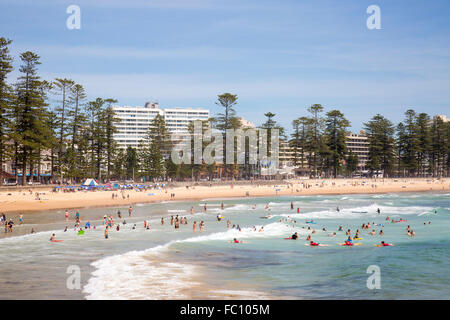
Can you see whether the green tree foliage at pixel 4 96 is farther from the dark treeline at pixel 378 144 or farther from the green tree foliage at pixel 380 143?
the green tree foliage at pixel 380 143

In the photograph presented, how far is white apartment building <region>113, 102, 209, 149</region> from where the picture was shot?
160 meters

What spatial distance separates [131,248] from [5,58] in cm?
4049

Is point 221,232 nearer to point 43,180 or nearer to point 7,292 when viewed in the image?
point 7,292

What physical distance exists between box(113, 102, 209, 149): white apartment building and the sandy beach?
273 ft

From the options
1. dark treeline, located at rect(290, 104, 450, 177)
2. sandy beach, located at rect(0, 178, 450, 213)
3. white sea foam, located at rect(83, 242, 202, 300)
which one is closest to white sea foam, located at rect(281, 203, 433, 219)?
sandy beach, located at rect(0, 178, 450, 213)

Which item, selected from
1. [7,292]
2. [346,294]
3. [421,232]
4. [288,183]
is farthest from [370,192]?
[7,292]

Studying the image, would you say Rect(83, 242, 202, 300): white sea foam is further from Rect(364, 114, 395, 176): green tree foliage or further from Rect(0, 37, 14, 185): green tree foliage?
Rect(364, 114, 395, 176): green tree foliage

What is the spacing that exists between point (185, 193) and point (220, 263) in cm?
4306

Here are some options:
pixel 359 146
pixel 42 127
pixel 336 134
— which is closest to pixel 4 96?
pixel 42 127

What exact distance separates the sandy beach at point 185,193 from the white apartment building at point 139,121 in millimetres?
83106

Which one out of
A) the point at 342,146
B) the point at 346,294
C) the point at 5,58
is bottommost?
the point at 346,294

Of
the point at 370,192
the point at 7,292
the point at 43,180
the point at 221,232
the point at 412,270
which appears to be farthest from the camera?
the point at 43,180

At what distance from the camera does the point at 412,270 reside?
20109mm

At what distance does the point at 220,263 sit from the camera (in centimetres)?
2122
